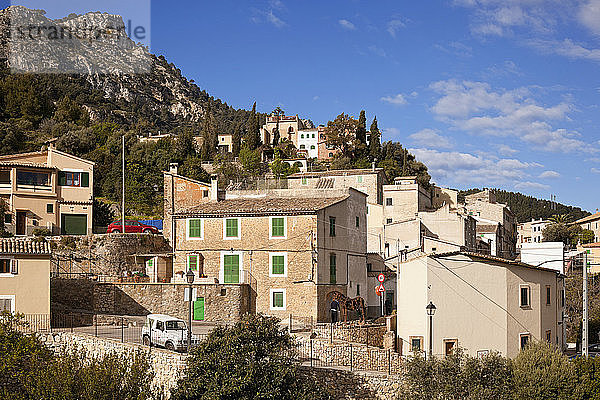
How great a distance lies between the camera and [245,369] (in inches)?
929

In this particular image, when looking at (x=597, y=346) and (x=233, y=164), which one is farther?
(x=233, y=164)

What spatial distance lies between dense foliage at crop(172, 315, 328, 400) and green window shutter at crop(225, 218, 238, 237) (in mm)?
12848

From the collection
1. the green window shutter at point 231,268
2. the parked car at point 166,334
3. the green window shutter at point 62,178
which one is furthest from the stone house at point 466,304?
the green window shutter at point 62,178

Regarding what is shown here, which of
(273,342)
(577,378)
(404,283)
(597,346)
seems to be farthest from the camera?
(597,346)

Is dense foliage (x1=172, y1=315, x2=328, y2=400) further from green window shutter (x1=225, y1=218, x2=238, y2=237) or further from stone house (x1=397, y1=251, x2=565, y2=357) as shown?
green window shutter (x1=225, y1=218, x2=238, y2=237)

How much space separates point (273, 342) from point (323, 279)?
11892mm

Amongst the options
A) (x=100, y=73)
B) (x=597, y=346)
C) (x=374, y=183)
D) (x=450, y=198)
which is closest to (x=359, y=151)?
(x=450, y=198)

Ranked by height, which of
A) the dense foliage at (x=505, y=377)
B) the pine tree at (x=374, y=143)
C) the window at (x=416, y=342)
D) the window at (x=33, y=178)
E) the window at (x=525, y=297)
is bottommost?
the dense foliage at (x=505, y=377)

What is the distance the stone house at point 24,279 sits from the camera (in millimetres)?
29938

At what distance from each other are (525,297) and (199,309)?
17221 millimetres

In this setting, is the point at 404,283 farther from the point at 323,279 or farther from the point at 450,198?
the point at 450,198

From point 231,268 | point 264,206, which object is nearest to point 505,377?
point 231,268

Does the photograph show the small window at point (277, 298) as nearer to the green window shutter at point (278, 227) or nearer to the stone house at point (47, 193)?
the green window shutter at point (278, 227)

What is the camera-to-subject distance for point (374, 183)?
2655 inches
